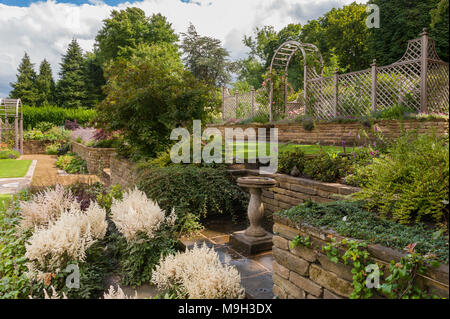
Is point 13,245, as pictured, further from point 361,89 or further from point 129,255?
point 361,89

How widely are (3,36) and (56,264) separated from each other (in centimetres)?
314

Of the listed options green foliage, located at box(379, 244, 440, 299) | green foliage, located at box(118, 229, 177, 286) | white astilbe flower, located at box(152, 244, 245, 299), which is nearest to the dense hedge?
green foliage, located at box(118, 229, 177, 286)

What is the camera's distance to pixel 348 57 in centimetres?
2114

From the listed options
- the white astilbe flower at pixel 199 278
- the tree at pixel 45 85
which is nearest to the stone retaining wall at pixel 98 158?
the white astilbe flower at pixel 199 278

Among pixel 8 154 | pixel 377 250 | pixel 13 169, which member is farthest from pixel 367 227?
pixel 8 154

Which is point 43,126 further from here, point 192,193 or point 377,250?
point 377,250

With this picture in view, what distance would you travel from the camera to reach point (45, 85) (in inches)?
1252

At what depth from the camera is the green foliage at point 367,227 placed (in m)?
1.45

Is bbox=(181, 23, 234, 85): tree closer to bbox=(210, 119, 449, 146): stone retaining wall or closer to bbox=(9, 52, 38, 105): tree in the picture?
bbox=(9, 52, 38, 105): tree

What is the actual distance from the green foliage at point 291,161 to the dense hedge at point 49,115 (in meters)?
20.0

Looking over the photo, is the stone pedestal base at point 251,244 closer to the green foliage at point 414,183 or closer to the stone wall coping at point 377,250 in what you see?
the stone wall coping at point 377,250

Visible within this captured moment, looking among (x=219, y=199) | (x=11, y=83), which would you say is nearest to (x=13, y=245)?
(x=219, y=199)
